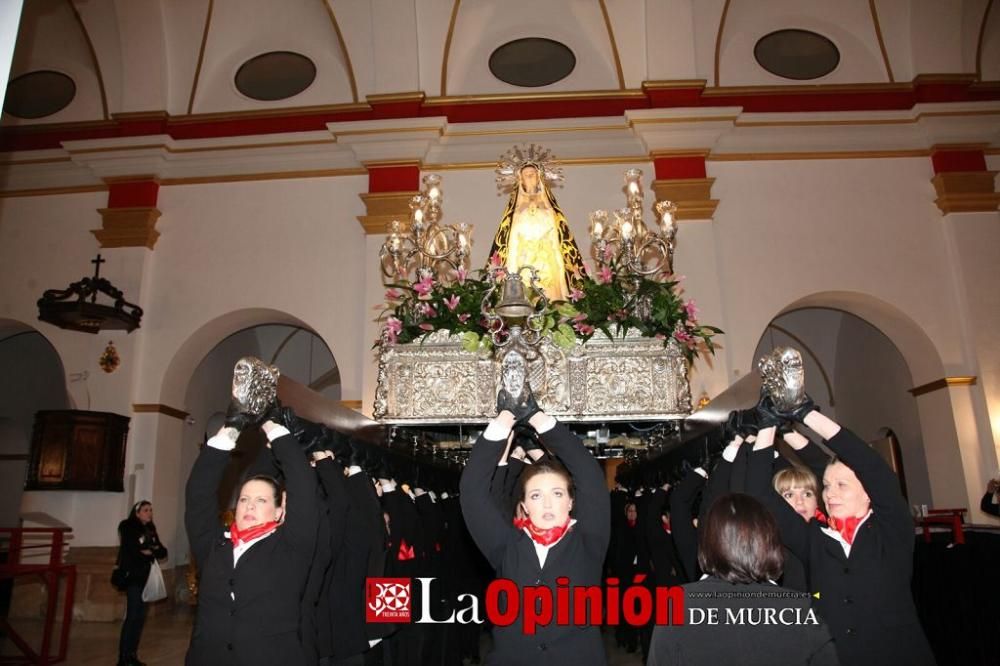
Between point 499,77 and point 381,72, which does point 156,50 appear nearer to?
point 381,72

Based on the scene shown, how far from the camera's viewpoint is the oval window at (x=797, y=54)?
29.5ft

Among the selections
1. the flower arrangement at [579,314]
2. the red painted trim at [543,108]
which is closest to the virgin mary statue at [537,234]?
the flower arrangement at [579,314]

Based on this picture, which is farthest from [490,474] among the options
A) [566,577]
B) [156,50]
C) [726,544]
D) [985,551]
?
[156,50]

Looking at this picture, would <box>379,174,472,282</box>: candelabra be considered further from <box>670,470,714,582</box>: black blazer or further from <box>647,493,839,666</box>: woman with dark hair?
<box>647,493,839,666</box>: woman with dark hair

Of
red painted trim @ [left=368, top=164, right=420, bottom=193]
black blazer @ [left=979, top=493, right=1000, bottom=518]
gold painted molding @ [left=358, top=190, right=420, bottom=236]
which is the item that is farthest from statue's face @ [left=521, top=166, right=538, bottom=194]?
black blazer @ [left=979, top=493, right=1000, bottom=518]

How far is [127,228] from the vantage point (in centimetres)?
858

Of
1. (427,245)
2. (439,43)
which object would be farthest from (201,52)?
(427,245)

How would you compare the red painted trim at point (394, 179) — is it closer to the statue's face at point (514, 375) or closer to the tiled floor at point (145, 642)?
the tiled floor at point (145, 642)

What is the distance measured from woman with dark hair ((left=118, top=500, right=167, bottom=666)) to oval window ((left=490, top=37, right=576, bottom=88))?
672cm

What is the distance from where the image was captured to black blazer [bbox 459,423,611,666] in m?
2.10

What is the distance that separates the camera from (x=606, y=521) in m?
2.25

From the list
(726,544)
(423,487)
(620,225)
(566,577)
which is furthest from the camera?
(423,487)

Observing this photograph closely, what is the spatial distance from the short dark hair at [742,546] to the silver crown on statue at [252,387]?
152cm

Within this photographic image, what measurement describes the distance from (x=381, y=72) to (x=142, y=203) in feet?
11.2
